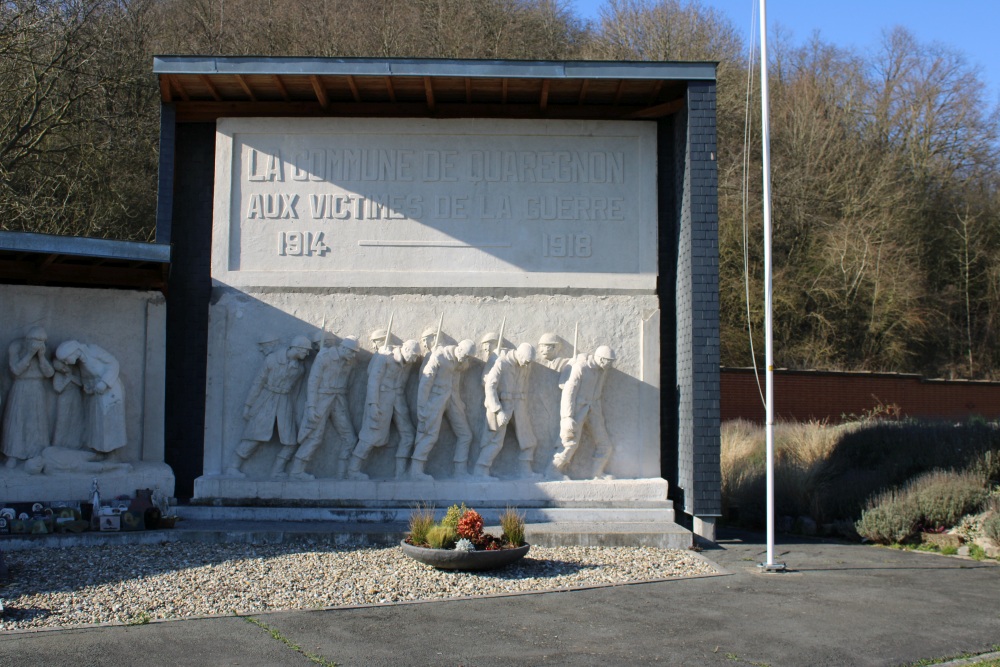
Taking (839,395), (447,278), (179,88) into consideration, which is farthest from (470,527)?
(839,395)

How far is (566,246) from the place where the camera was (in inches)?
519

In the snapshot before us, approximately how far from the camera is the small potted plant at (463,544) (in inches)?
379

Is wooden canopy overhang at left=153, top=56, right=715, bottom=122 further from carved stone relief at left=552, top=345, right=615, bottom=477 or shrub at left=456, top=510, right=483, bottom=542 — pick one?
shrub at left=456, top=510, right=483, bottom=542

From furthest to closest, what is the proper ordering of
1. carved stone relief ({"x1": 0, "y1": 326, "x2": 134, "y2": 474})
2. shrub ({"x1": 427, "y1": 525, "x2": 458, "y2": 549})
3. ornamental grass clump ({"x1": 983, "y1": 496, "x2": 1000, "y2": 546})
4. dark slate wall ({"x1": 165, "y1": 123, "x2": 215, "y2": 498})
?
dark slate wall ({"x1": 165, "y1": 123, "x2": 215, "y2": 498}) → carved stone relief ({"x1": 0, "y1": 326, "x2": 134, "y2": 474}) → ornamental grass clump ({"x1": 983, "y1": 496, "x2": 1000, "y2": 546}) → shrub ({"x1": 427, "y1": 525, "x2": 458, "y2": 549})

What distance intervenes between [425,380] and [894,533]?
6006mm

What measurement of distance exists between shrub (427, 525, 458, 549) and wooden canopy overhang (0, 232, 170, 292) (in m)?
4.78

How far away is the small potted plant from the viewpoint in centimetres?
963

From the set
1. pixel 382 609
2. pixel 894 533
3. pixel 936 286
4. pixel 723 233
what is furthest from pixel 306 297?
pixel 936 286

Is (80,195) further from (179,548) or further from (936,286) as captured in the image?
(936,286)

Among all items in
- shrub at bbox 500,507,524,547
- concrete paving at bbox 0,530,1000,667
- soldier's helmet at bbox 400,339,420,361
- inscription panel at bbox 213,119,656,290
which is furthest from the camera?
inscription panel at bbox 213,119,656,290

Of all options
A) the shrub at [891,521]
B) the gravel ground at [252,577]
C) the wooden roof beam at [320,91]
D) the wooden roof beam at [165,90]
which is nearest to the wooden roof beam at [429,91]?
the wooden roof beam at [320,91]

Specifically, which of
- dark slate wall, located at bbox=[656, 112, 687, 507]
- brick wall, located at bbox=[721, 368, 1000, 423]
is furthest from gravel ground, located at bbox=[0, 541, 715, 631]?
brick wall, located at bbox=[721, 368, 1000, 423]

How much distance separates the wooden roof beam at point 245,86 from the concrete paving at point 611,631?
23.0 ft

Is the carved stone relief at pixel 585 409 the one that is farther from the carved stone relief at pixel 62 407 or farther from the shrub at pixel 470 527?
the carved stone relief at pixel 62 407
